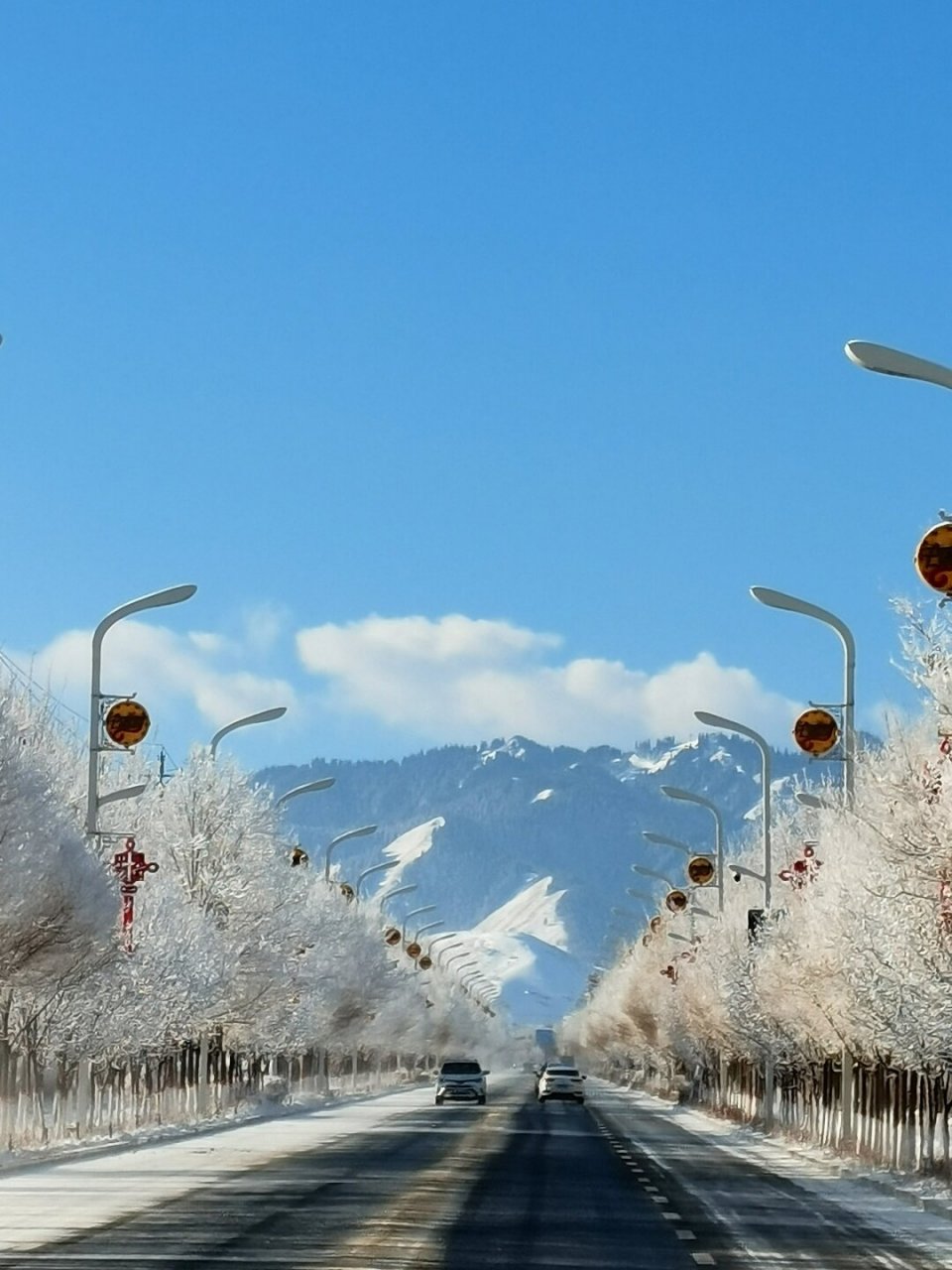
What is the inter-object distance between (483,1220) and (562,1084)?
85.9m

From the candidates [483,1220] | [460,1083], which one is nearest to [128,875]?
[483,1220]

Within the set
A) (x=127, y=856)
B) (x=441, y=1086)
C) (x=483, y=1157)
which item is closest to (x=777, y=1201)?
(x=483, y=1157)

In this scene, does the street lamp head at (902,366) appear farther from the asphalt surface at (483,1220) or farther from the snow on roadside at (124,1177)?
the snow on roadside at (124,1177)

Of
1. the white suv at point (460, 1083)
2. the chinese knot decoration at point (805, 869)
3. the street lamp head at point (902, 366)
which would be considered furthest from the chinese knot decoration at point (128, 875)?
the white suv at point (460, 1083)

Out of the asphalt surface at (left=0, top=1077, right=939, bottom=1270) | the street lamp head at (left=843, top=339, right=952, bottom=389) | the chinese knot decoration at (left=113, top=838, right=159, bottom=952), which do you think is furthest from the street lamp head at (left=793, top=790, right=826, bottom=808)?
the street lamp head at (left=843, top=339, right=952, bottom=389)

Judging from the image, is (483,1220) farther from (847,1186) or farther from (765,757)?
(765,757)

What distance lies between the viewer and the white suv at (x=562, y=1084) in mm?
111500

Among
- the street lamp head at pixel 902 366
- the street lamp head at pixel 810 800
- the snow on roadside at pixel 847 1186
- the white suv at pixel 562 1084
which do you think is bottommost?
the white suv at pixel 562 1084

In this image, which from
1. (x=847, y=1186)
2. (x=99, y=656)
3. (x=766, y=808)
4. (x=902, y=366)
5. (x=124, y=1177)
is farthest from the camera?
(x=766, y=808)

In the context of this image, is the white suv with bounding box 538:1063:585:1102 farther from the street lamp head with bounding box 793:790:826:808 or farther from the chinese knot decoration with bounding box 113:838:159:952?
the street lamp head with bounding box 793:790:826:808

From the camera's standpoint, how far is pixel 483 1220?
2700 centimetres

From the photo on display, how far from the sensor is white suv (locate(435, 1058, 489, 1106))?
10200 cm

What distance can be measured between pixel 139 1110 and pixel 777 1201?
34.9 m

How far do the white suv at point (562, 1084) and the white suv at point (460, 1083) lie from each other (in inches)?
337
